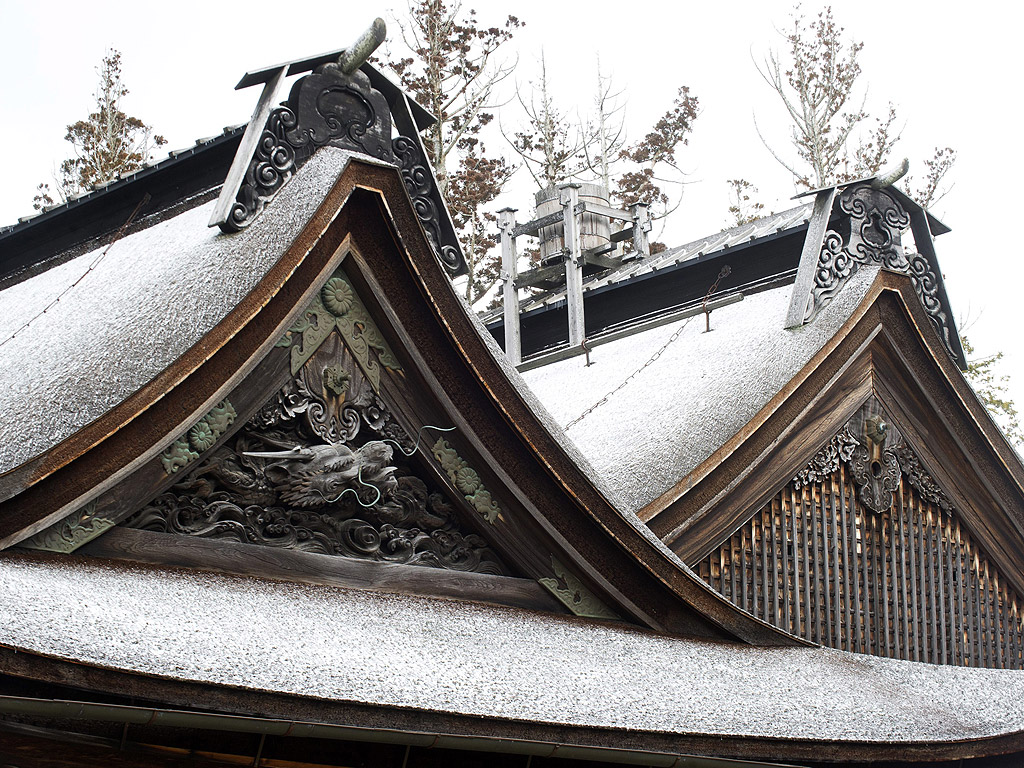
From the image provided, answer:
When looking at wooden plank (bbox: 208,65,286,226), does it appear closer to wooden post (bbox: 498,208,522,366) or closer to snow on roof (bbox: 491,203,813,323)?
snow on roof (bbox: 491,203,813,323)

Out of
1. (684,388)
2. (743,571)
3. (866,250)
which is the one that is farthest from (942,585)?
(866,250)

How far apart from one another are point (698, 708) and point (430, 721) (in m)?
1.26

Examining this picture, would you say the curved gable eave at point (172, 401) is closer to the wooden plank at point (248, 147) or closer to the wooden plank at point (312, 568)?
the wooden plank at point (312, 568)

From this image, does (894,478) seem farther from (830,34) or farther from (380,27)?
(830,34)

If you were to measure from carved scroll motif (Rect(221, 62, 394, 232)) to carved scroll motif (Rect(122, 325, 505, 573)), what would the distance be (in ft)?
2.29

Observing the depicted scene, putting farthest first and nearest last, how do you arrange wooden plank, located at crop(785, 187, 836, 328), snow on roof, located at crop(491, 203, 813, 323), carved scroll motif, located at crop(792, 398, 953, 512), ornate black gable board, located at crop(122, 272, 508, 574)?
snow on roof, located at crop(491, 203, 813, 323)
wooden plank, located at crop(785, 187, 836, 328)
carved scroll motif, located at crop(792, 398, 953, 512)
ornate black gable board, located at crop(122, 272, 508, 574)

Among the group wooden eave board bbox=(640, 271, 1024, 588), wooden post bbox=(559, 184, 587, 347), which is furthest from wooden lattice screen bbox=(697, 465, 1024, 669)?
wooden post bbox=(559, 184, 587, 347)

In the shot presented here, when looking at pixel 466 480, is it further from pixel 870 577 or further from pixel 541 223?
pixel 541 223

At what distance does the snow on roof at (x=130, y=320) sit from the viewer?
4055 millimetres

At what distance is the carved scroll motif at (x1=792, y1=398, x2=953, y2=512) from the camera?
7148 mm

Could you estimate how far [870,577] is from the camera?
7.12 metres

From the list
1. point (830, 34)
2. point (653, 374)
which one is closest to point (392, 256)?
point (653, 374)

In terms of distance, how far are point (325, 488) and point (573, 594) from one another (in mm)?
1280

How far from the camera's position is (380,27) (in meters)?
5.16
